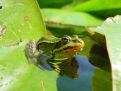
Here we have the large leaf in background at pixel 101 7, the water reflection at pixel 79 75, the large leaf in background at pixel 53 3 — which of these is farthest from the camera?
the large leaf in background at pixel 53 3

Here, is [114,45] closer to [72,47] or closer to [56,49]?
[72,47]

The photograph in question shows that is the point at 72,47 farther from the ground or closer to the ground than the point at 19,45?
closer to the ground

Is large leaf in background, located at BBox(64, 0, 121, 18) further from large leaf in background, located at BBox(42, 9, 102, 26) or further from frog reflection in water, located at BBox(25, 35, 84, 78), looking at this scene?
frog reflection in water, located at BBox(25, 35, 84, 78)

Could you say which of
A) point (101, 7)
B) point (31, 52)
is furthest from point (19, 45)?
point (101, 7)

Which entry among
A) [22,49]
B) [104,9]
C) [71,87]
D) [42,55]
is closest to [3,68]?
[22,49]

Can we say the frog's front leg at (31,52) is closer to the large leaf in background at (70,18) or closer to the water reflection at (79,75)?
the water reflection at (79,75)

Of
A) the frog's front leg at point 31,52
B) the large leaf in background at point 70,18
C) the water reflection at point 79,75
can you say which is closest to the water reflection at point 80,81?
the water reflection at point 79,75
